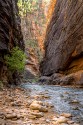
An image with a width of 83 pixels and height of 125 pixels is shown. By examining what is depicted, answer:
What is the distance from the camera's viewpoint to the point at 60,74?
2308 cm

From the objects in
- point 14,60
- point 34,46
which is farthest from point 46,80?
point 34,46

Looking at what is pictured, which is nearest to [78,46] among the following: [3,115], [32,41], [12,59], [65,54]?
[65,54]

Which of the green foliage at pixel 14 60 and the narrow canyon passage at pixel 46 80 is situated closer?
the narrow canyon passage at pixel 46 80

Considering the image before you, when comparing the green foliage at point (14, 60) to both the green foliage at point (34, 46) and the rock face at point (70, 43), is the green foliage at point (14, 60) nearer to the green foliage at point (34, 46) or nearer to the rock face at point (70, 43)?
the rock face at point (70, 43)

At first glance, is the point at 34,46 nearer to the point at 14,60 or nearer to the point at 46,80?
the point at 46,80

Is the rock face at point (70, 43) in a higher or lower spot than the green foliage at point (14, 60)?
higher

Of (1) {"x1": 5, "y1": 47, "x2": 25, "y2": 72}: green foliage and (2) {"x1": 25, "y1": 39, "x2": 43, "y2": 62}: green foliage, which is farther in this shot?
(2) {"x1": 25, "y1": 39, "x2": 43, "y2": 62}: green foliage

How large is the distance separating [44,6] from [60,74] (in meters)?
42.4

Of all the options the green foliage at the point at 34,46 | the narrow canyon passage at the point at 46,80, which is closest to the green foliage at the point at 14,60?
the narrow canyon passage at the point at 46,80

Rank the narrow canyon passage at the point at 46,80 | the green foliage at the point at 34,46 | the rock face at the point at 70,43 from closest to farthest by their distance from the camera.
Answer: the narrow canyon passage at the point at 46,80 < the rock face at the point at 70,43 < the green foliage at the point at 34,46

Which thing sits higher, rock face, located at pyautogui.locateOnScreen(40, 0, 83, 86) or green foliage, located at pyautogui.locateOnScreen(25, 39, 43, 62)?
green foliage, located at pyautogui.locateOnScreen(25, 39, 43, 62)

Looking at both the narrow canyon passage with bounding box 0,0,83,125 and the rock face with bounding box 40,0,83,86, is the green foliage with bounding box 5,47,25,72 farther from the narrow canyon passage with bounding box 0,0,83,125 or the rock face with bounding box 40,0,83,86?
the rock face with bounding box 40,0,83,86

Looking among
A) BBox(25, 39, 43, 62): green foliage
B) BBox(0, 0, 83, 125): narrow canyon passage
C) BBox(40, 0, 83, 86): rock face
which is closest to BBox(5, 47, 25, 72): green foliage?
BBox(0, 0, 83, 125): narrow canyon passage

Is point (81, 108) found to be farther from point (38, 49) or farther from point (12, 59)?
point (38, 49)
